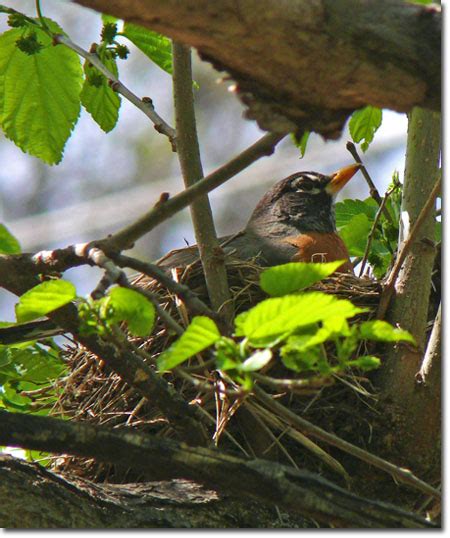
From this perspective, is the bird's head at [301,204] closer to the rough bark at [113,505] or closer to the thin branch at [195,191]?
the rough bark at [113,505]

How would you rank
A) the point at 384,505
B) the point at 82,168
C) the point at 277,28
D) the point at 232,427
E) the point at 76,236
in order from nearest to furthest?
the point at 277,28 → the point at 384,505 → the point at 232,427 → the point at 76,236 → the point at 82,168

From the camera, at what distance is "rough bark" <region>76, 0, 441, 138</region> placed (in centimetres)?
178

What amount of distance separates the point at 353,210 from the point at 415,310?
1.02 metres

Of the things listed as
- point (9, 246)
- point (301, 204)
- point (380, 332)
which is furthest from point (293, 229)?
point (380, 332)

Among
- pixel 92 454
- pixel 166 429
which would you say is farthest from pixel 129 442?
pixel 166 429

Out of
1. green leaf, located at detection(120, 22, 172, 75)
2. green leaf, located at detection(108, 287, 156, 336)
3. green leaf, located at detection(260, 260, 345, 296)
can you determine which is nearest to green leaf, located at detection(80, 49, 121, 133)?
green leaf, located at detection(120, 22, 172, 75)

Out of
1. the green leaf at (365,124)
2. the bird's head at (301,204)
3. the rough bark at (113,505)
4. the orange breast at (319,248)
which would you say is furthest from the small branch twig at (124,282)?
the bird's head at (301,204)

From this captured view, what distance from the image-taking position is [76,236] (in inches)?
387

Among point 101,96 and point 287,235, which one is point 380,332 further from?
point 287,235

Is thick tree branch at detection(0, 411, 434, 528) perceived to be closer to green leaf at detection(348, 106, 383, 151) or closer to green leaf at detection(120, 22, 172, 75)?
green leaf at detection(120, 22, 172, 75)

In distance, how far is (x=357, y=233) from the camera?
3998 millimetres

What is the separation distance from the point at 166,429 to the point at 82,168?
8449mm

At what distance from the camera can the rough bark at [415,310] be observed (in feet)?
9.86

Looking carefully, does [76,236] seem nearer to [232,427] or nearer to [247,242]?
[247,242]
